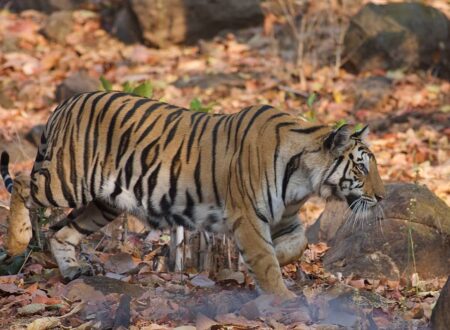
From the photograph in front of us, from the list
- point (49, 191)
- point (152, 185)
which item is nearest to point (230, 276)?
point (152, 185)

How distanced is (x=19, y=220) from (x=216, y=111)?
A: 6176 mm

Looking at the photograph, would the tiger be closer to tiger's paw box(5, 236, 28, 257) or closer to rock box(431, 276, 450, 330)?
tiger's paw box(5, 236, 28, 257)

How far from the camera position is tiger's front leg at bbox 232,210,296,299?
5.34 meters

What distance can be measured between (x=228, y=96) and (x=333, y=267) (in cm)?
653

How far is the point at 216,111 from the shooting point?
12055 millimetres

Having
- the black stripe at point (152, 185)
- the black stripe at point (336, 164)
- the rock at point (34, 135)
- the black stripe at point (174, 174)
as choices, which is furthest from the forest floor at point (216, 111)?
the black stripe at point (336, 164)

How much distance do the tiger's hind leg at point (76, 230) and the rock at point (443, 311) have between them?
2.41 m

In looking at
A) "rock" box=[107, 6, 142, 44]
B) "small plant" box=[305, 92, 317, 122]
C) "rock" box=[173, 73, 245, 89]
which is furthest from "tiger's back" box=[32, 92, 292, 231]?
"rock" box=[107, 6, 142, 44]

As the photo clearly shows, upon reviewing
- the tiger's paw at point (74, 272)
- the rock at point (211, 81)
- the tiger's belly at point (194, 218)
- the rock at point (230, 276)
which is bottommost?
the rock at point (211, 81)

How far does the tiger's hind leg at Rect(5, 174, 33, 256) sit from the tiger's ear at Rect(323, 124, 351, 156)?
6.77 feet

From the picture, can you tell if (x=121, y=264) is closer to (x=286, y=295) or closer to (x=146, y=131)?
(x=146, y=131)

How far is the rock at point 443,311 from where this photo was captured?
4336 millimetres

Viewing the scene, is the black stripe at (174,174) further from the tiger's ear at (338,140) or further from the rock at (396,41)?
the rock at (396,41)

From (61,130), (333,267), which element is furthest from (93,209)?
(333,267)
